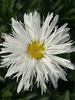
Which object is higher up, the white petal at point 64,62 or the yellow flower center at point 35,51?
the yellow flower center at point 35,51

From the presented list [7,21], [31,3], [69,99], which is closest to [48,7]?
[31,3]

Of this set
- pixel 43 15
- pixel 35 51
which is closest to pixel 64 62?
pixel 35 51

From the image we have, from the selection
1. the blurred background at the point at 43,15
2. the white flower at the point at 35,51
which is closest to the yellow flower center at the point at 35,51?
the white flower at the point at 35,51

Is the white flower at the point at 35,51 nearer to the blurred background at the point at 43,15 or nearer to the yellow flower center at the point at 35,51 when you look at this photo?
the yellow flower center at the point at 35,51

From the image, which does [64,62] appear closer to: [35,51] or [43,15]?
[35,51]

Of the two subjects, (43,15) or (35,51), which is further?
(43,15)
